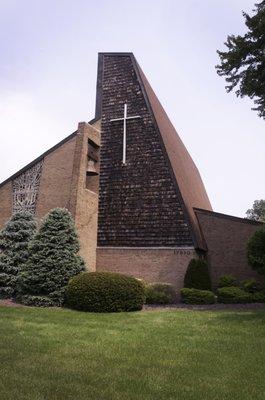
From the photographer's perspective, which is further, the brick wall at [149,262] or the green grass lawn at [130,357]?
the brick wall at [149,262]

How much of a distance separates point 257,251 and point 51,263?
8.62 meters

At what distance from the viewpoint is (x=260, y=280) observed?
2220 centimetres

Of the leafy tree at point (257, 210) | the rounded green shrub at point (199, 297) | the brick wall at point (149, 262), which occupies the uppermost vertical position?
the leafy tree at point (257, 210)

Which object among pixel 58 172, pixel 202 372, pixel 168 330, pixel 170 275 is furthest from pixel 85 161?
pixel 202 372

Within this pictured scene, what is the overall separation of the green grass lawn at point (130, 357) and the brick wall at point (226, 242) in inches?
351

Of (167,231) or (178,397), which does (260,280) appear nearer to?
(167,231)

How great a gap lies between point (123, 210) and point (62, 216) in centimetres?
467

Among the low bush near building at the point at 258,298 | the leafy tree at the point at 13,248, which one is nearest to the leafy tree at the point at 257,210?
the low bush near building at the point at 258,298

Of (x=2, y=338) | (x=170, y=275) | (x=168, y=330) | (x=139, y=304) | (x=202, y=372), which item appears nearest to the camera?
(x=202, y=372)

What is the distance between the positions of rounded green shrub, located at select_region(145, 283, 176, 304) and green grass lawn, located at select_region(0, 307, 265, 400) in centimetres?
498

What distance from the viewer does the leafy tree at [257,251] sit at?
18.8m

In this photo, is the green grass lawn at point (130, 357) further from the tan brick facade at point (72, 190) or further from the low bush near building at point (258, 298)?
the tan brick facade at point (72, 190)

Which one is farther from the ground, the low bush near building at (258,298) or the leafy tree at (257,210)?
the leafy tree at (257,210)

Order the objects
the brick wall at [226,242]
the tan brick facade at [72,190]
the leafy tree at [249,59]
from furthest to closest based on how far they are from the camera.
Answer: the brick wall at [226,242]
the tan brick facade at [72,190]
the leafy tree at [249,59]
